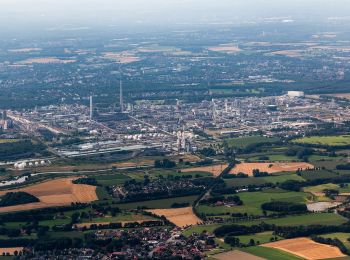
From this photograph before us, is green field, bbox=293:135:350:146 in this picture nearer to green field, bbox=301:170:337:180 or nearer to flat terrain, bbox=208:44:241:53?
green field, bbox=301:170:337:180

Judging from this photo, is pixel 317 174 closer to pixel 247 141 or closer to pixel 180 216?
pixel 247 141

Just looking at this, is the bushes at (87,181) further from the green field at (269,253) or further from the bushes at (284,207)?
the green field at (269,253)

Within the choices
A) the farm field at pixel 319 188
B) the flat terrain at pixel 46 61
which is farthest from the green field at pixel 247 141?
the flat terrain at pixel 46 61

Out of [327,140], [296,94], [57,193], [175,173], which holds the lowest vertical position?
[296,94]

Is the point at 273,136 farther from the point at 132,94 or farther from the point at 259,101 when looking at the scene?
the point at 132,94

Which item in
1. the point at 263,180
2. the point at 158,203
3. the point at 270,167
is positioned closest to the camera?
the point at 158,203

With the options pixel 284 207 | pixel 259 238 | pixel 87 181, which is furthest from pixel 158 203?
pixel 259 238

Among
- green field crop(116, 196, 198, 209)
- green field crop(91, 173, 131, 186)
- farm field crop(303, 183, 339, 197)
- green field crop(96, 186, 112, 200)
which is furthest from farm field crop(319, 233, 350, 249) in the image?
green field crop(91, 173, 131, 186)
